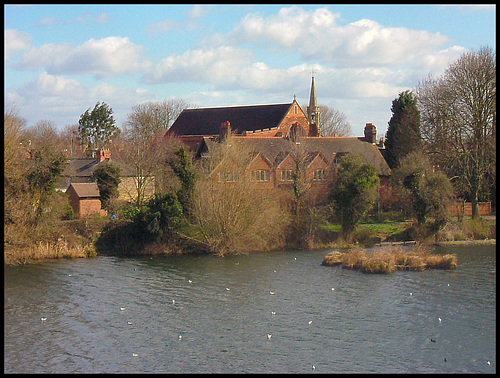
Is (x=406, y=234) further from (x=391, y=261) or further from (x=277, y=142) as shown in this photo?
(x=277, y=142)

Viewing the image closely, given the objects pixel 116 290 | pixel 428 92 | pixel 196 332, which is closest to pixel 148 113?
pixel 428 92

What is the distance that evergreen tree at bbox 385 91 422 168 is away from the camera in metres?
51.8

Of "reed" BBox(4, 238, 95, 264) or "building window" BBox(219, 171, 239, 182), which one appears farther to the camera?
"building window" BBox(219, 171, 239, 182)

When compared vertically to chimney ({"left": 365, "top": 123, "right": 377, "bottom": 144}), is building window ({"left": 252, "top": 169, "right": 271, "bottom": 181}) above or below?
below

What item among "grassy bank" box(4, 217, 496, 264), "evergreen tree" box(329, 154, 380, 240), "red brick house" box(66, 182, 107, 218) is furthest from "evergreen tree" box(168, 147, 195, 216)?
"evergreen tree" box(329, 154, 380, 240)

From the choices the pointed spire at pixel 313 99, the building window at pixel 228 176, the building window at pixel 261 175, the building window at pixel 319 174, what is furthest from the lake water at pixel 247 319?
the pointed spire at pixel 313 99

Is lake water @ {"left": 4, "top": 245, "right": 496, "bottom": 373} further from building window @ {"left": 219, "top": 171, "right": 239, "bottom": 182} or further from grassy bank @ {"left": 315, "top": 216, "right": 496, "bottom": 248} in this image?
grassy bank @ {"left": 315, "top": 216, "right": 496, "bottom": 248}

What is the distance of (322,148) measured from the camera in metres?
53.8

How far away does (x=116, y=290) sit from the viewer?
26.1 metres

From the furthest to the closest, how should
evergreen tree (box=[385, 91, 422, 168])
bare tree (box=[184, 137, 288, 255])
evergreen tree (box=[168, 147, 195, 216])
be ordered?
evergreen tree (box=[385, 91, 422, 168]) → evergreen tree (box=[168, 147, 195, 216]) → bare tree (box=[184, 137, 288, 255])

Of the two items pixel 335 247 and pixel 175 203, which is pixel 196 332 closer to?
pixel 175 203

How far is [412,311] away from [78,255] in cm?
2093

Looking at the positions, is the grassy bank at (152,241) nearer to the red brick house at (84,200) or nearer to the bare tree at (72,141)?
the red brick house at (84,200)

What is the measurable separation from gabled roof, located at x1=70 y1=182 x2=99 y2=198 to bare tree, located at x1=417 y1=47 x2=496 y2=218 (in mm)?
25587
